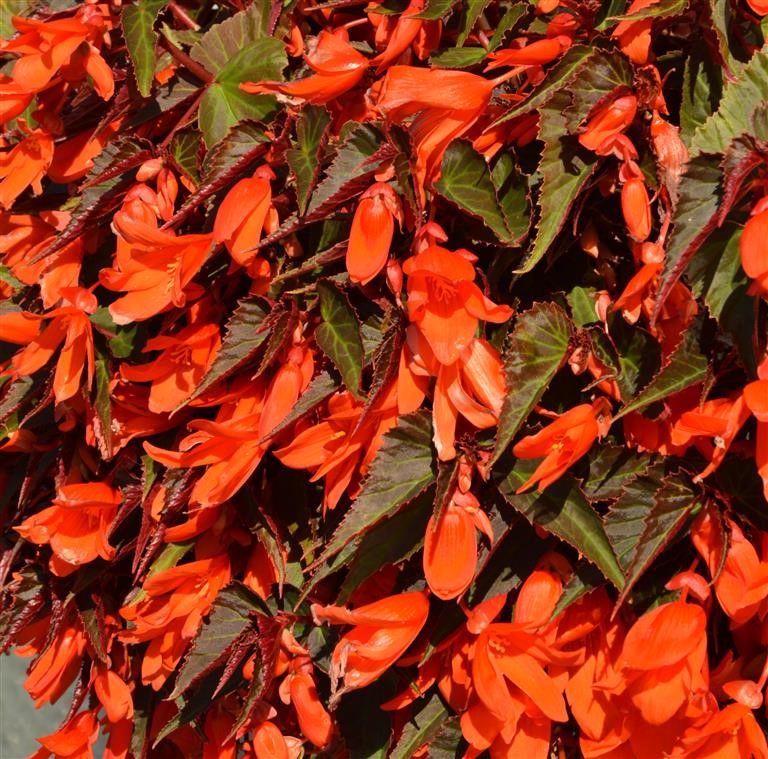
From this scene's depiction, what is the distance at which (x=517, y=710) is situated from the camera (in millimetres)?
940

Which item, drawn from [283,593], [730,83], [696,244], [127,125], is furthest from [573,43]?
[283,593]

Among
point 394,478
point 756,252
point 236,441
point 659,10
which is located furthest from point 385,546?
point 659,10

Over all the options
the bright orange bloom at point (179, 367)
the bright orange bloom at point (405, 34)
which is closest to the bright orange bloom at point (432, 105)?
the bright orange bloom at point (405, 34)

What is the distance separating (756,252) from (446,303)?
0.86 ft

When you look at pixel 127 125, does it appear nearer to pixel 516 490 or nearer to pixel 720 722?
pixel 516 490

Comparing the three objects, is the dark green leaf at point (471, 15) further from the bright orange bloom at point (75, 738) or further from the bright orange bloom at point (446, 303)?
the bright orange bloom at point (75, 738)

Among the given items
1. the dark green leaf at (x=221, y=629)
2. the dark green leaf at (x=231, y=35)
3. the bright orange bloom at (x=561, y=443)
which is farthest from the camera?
the dark green leaf at (x=231, y=35)

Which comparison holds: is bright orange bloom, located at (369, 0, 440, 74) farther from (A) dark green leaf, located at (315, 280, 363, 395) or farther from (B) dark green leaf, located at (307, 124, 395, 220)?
(A) dark green leaf, located at (315, 280, 363, 395)

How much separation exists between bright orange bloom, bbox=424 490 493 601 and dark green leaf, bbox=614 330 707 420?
15 centimetres

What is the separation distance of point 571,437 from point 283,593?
16.3 inches

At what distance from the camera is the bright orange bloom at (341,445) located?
96 cm

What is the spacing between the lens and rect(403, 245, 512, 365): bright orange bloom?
0.87 meters

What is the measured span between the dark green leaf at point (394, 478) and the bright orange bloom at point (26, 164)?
22.7 inches

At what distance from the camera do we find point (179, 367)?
44.8 inches
